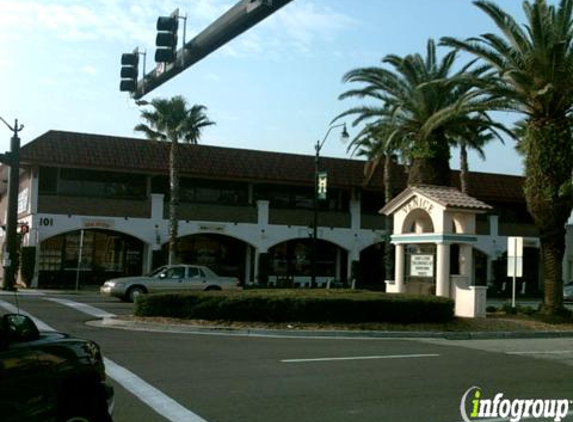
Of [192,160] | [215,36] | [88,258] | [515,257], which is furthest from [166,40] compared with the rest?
[88,258]

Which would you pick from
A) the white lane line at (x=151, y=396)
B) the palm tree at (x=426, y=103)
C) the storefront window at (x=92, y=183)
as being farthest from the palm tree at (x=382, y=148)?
the white lane line at (x=151, y=396)

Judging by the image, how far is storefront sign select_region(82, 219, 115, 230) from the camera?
1556 inches

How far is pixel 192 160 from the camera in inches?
1679

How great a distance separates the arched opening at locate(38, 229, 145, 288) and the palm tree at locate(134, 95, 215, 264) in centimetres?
466

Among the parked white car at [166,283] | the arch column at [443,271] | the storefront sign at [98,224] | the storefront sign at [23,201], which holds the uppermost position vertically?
the storefront sign at [23,201]

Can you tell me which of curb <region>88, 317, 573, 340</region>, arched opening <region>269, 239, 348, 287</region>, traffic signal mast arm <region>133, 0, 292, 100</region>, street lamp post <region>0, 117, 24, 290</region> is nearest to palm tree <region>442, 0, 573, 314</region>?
curb <region>88, 317, 573, 340</region>

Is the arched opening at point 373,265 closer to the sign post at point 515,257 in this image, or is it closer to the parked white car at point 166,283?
the parked white car at point 166,283

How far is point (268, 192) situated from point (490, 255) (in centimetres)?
1673

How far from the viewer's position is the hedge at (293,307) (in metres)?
19.0

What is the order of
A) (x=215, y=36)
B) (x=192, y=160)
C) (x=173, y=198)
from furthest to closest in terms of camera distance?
(x=192, y=160) < (x=173, y=198) < (x=215, y=36)

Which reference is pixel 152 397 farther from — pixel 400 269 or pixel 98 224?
pixel 98 224

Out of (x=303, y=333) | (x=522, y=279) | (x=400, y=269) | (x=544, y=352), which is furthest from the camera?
(x=522, y=279)

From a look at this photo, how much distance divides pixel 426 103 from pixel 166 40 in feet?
50.9

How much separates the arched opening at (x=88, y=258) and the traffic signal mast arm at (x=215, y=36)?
25.4 m
